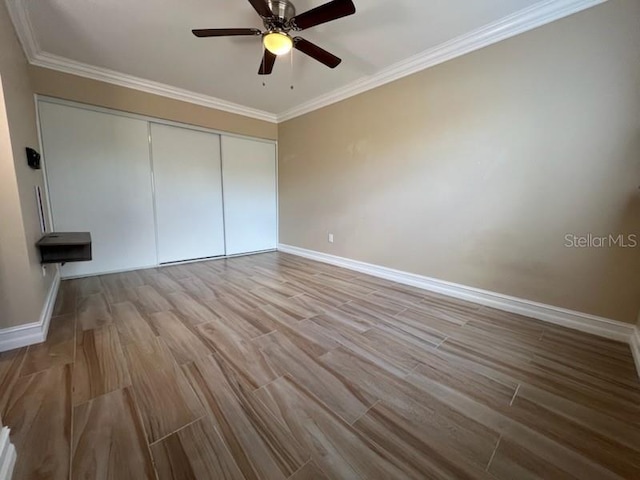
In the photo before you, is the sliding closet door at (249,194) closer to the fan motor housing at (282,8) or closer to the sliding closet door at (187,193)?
the sliding closet door at (187,193)

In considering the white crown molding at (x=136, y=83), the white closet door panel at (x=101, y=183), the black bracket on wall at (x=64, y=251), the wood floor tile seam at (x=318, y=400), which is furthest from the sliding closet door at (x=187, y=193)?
the wood floor tile seam at (x=318, y=400)

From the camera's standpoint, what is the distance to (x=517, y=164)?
89.0 inches

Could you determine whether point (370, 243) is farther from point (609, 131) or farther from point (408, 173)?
point (609, 131)

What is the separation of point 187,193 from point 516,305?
14.6ft

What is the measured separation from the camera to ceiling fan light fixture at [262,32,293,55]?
1.92 metres

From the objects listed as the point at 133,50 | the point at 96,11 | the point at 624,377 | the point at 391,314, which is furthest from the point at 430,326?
the point at 133,50

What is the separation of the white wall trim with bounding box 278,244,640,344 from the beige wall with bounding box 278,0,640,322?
0.06m

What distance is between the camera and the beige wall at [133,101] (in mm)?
2836

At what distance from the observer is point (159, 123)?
361 centimetres

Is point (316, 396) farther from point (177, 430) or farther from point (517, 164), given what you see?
point (517, 164)

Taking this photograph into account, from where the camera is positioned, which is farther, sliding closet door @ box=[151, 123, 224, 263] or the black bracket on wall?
sliding closet door @ box=[151, 123, 224, 263]

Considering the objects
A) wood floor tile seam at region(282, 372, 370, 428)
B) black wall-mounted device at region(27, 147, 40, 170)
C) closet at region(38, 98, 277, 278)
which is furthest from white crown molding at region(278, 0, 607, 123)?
black wall-mounted device at region(27, 147, 40, 170)

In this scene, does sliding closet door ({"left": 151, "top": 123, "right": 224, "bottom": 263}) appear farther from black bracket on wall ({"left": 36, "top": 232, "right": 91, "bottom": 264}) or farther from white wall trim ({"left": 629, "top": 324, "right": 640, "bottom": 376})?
white wall trim ({"left": 629, "top": 324, "right": 640, "bottom": 376})

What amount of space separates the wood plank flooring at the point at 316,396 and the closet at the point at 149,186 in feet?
4.29
